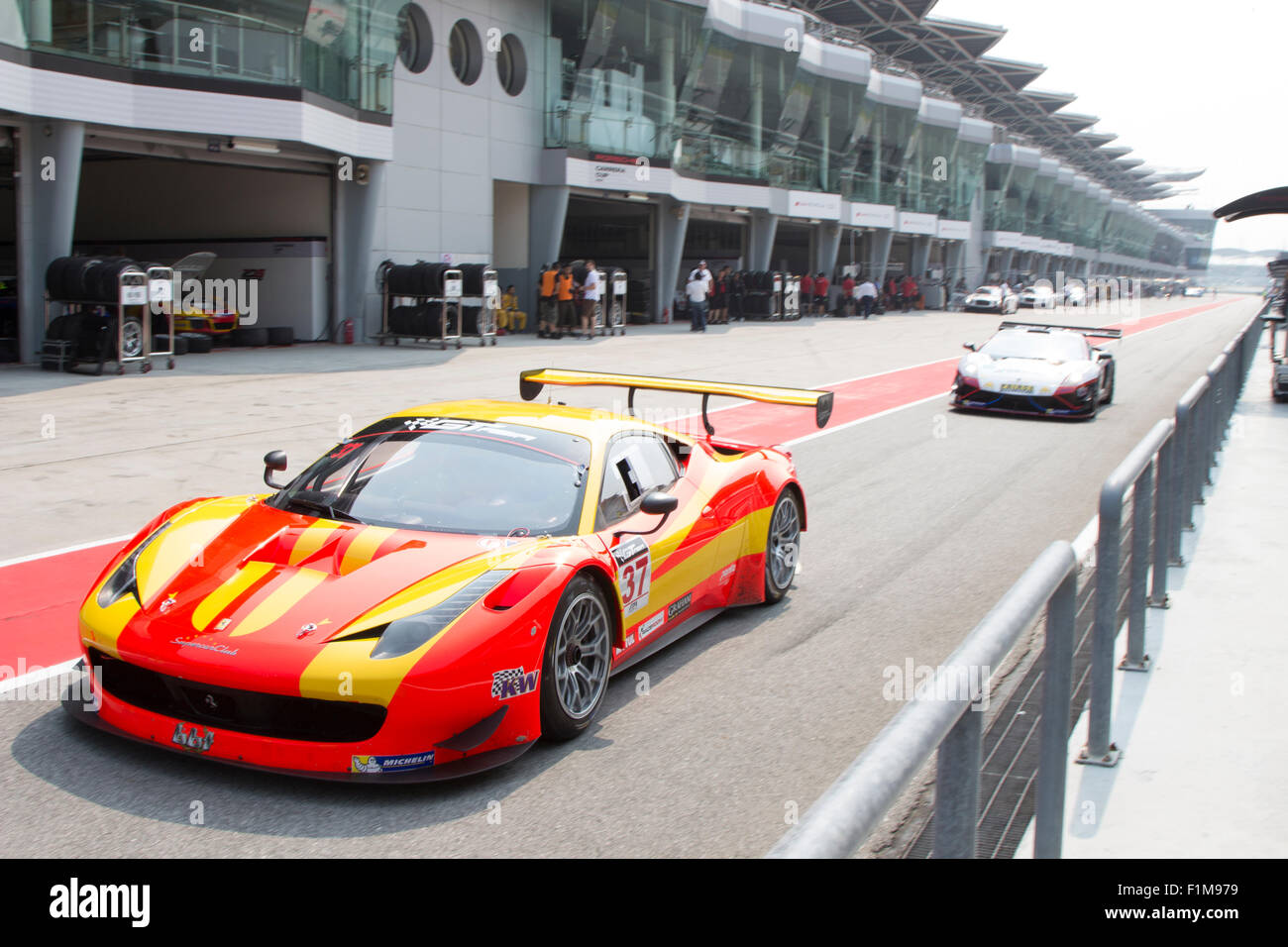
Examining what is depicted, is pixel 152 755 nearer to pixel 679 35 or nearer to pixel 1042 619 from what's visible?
pixel 1042 619

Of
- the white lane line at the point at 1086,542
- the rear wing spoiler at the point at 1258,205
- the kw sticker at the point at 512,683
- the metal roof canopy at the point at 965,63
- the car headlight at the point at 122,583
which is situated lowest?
the white lane line at the point at 1086,542

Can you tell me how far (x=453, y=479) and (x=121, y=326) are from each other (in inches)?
578

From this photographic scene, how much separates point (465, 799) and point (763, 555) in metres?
3.01

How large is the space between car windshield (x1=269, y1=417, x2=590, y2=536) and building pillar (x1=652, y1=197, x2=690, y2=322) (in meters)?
33.5

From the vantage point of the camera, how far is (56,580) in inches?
292

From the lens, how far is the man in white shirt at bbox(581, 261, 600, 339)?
1173 inches

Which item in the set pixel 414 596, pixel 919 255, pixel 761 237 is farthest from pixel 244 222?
pixel 919 255

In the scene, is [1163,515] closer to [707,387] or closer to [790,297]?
[707,387]

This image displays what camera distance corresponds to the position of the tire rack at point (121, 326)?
59.4 ft

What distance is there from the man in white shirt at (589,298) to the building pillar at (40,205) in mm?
12751

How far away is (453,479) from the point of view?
5586mm

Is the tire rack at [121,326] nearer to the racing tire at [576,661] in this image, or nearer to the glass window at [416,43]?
the glass window at [416,43]

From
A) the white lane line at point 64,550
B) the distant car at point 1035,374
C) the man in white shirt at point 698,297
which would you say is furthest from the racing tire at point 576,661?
the man in white shirt at point 698,297
